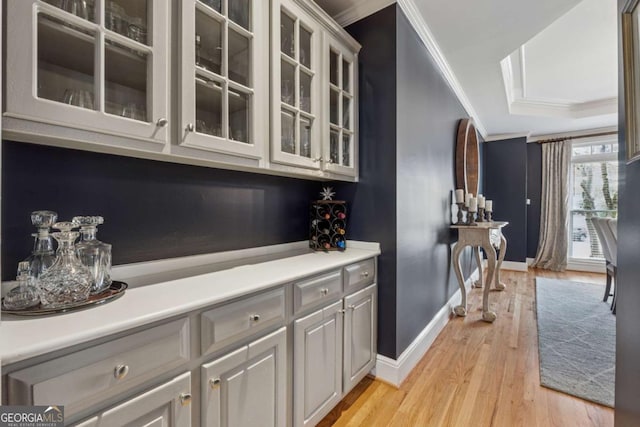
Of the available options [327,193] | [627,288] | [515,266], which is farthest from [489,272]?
[515,266]

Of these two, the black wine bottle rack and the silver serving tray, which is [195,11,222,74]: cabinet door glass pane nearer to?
the silver serving tray

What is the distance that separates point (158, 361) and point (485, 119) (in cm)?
505

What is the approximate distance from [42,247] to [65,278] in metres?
0.14

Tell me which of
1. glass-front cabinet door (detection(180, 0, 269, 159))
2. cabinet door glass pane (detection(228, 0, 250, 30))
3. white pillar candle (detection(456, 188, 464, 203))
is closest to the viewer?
glass-front cabinet door (detection(180, 0, 269, 159))

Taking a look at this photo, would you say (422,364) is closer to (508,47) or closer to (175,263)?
(175,263)

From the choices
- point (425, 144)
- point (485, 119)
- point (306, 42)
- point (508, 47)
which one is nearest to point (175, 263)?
point (306, 42)

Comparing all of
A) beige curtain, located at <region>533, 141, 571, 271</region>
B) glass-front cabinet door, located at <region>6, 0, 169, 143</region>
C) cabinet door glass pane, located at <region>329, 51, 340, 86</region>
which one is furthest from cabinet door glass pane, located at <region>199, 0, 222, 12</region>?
beige curtain, located at <region>533, 141, 571, 271</region>

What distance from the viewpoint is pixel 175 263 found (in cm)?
131

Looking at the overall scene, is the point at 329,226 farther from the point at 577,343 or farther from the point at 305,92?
the point at 577,343

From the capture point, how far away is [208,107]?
1152mm

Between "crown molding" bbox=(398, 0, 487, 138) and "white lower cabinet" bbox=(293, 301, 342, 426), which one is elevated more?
"crown molding" bbox=(398, 0, 487, 138)

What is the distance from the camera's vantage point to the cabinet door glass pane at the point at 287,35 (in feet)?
4.71

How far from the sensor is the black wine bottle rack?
73.7 inches

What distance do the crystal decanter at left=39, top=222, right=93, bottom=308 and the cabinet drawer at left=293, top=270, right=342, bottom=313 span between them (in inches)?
28.7
